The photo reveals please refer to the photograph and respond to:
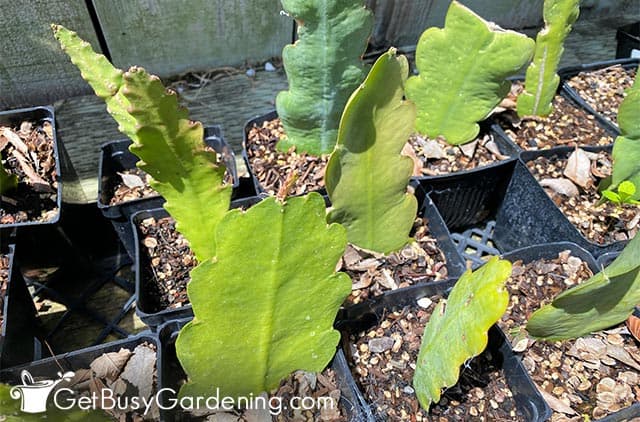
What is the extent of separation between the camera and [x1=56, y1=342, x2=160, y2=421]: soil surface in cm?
81

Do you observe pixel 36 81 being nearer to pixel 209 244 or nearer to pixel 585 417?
pixel 209 244

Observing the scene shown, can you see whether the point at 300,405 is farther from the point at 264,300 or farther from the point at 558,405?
the point at 558,405

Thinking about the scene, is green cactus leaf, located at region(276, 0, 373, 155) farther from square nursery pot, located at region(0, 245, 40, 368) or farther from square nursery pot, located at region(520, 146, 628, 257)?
square nursery pot, located at region(0, 245, 40, 368)

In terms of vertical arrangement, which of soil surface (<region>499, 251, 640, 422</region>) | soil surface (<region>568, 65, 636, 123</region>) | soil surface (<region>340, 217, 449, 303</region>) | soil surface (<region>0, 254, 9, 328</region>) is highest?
soil surface (<region>0, 254, 9, 328</region>)

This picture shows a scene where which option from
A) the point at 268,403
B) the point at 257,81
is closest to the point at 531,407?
the point at 268,403

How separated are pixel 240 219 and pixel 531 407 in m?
0.52

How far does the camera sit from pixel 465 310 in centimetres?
66

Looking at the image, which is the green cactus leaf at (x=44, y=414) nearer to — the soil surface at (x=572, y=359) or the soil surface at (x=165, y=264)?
the soil surface at (x=165, y=264)

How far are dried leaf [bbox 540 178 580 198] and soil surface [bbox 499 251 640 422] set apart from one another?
211 millimetres

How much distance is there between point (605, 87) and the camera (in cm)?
139

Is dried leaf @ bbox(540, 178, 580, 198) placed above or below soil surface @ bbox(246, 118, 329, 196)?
below

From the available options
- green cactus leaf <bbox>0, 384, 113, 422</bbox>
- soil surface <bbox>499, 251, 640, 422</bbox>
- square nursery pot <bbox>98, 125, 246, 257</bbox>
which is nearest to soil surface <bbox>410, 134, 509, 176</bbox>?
soil surface <bbox>499, 251, 640, 422</bbox>

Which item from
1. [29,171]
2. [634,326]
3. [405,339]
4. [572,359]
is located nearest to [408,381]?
[405,339]

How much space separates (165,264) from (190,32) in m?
0.54
